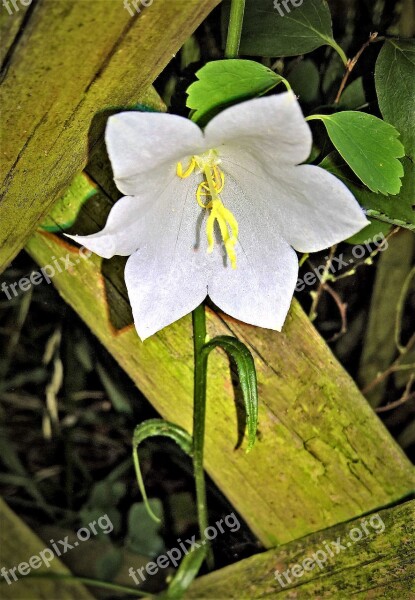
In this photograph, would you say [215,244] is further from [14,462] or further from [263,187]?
[14,462]

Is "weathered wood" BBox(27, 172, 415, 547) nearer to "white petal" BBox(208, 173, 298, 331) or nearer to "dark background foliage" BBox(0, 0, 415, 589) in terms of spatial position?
"white petal" BBox(208, 173, 298, 331)

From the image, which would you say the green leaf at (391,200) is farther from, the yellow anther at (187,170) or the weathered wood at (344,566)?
the weathered wood at (344,566)

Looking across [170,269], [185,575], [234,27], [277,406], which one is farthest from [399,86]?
[185,575]

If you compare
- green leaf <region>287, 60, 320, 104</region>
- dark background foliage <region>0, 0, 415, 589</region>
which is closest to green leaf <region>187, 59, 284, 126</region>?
green leaf <region>287, 60, 320, 104</region>

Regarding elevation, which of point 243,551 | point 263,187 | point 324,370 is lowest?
point 243,551

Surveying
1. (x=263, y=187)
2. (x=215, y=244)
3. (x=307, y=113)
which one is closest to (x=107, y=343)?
(x=215, y=244)
